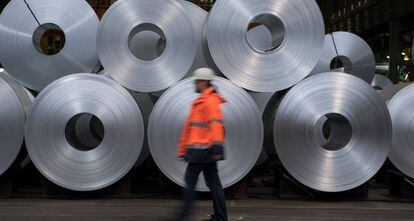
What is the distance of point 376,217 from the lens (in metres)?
7.04

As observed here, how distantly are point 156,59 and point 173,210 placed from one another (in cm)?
202

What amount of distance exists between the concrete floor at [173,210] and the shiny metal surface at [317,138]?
40 centimetres

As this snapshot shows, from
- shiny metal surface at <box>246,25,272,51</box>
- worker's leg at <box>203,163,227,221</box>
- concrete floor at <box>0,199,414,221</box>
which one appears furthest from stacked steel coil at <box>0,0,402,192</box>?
shiny metal surface at <box>246,25,272,51</box>

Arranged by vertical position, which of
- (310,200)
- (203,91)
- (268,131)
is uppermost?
(203,91)

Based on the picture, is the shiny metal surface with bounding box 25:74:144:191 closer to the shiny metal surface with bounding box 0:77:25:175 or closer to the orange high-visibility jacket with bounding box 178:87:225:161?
the shiny metal surface with bounding box 0:77:25:175

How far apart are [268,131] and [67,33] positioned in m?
3.29

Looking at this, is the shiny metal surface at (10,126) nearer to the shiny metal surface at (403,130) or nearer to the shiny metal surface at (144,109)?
the shiny metal surface at (144,109)

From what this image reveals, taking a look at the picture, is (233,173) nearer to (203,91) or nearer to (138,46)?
(203,91)

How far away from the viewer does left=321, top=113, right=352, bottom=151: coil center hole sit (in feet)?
26.5

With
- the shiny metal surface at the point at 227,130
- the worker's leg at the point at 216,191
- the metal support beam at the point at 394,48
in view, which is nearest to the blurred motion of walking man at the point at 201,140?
the worker's leg at the point at 216,191

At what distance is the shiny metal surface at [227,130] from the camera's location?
766 centimetres

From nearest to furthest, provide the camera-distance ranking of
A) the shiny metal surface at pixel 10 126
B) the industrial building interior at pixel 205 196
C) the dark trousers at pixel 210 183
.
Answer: the dark trousers at pixel 210 183 < the industrial building interior at pixel 205 196 < the shiny metal surface at pixel 10 126

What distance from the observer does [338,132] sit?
8.53 metres

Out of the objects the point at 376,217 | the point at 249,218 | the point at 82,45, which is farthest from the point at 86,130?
the point at 376,217
